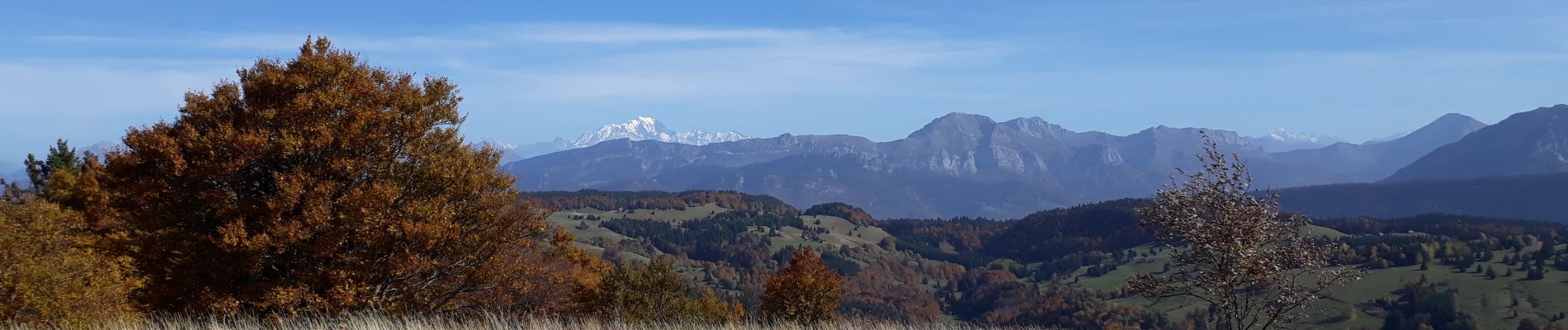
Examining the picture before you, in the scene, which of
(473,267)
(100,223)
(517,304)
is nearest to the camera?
(473,267)

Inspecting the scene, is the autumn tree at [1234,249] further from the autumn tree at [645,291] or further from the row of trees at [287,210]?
the autumn tree at [645,291]

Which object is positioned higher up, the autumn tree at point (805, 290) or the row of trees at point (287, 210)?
the row of trees at point (287, 210)

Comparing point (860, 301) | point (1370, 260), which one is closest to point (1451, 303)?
point (1370, 260)

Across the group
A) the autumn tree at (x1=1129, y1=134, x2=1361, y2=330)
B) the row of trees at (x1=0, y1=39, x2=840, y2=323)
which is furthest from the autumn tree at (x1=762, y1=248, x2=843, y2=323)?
the autumn tree at (x1=1129, y1=134, x2=1361, y2=330)

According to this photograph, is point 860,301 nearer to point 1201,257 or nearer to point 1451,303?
point 1451,303

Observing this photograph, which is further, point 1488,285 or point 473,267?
point 1488,285

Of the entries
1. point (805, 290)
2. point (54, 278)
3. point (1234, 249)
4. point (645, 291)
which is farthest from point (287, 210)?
point (805, 290)

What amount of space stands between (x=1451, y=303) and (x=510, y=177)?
15626 centimetres

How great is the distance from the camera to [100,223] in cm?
2708

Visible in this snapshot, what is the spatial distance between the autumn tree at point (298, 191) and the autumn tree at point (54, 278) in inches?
47.7

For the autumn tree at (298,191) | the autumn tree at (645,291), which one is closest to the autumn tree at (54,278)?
the autumn tree at (298,191)

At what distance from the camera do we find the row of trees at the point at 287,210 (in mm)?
20016

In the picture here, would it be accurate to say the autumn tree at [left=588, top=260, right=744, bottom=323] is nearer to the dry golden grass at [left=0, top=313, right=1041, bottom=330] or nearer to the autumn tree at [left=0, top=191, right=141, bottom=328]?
the autumn tree at [left=0, top=191, right=141, bottom=328]

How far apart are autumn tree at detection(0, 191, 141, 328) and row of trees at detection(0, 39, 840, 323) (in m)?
0.05
